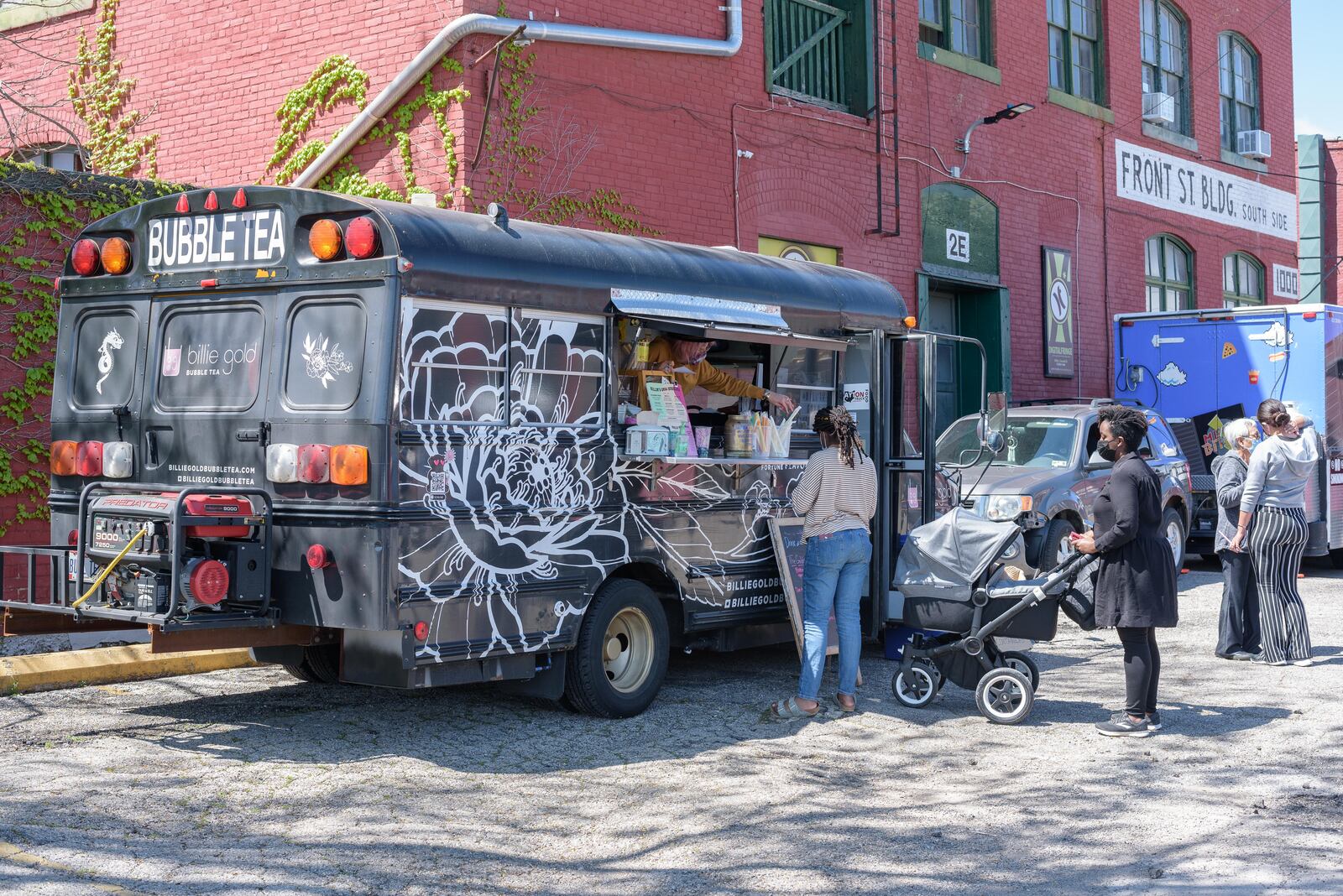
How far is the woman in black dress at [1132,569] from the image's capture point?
25.5 ft

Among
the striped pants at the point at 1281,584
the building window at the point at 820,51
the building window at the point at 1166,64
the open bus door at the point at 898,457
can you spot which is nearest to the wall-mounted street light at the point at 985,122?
the building window at the point at 820,51

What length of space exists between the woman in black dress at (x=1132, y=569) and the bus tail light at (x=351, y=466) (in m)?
3.86

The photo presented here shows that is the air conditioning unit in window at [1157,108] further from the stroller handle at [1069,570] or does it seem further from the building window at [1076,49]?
the stroller handle at [1069,570]

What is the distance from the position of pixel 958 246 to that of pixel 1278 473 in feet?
27.9

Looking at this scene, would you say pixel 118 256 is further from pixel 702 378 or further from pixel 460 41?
pixel 460 41

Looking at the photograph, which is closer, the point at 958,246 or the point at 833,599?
the point at 833,599

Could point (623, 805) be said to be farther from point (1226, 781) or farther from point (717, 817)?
point (1226, 781)

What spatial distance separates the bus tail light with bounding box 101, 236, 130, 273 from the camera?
7918 mm

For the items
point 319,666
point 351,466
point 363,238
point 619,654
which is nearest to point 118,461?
point 351,466

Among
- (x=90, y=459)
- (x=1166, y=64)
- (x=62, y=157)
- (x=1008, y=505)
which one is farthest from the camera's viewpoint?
(x=1166, y=64)

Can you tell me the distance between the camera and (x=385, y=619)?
6.81 m

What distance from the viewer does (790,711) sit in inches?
328

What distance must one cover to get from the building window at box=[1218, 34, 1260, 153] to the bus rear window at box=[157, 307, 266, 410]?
828 inches

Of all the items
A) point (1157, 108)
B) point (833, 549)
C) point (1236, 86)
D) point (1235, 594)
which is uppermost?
point (1236, 86)
